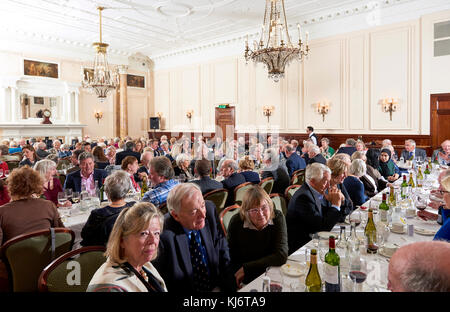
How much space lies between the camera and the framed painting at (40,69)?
13852 mm

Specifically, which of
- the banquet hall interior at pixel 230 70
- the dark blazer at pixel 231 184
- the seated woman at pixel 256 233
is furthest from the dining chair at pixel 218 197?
the banquet hall interior at pixel 230 70

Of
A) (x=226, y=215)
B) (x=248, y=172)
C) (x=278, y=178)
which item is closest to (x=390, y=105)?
(x=278, y=178)

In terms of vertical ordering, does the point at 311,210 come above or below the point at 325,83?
below

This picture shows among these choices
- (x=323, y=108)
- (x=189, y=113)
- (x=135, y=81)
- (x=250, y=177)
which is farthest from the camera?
(x=135, y=81)

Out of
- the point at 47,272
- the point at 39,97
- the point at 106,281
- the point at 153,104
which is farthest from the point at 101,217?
the point at 153,104

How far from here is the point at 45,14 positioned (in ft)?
36.7

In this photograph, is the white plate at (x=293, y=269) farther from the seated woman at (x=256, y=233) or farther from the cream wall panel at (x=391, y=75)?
the cream wall panel at (x=391, y=75)

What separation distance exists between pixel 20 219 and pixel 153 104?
16.1 m

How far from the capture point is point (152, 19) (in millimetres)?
11922

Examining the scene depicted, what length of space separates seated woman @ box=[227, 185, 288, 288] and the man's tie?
0.28 metres

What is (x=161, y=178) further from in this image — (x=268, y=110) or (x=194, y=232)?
(x=268, y=110)

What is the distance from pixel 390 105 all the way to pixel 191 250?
1040 cm

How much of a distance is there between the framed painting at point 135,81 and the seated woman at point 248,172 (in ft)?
44.2
